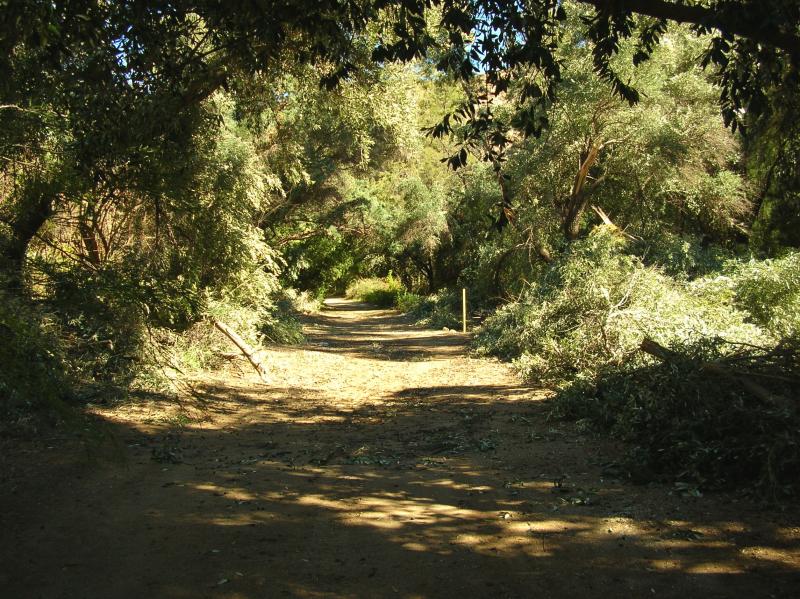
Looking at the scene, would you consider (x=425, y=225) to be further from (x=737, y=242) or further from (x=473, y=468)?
(x=473, y=468)

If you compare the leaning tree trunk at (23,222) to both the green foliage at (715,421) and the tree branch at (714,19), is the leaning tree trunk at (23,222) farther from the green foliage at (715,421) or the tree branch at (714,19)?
the green foliage at (715,421)

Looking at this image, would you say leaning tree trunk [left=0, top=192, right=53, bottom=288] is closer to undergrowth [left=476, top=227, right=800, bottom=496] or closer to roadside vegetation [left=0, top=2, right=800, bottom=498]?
roadside vegetation [left=0, top=2, right=800, bottom=498]

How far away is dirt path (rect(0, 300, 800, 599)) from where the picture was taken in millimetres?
3932

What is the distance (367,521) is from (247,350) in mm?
8015

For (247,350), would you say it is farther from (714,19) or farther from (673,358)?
(714,19)

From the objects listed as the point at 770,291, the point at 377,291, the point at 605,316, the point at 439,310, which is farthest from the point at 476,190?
the point at 377,291

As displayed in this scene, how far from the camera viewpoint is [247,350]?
1256cm

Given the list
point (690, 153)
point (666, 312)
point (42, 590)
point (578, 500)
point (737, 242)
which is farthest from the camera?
point (737, 242)

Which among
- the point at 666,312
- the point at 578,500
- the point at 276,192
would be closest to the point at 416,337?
the point at 276,192

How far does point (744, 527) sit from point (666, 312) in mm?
6024

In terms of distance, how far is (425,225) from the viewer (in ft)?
96.1

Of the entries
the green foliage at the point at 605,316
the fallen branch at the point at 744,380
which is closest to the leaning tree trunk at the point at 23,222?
the fallen branch at the point at 744,380

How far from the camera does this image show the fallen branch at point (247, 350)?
11883 millimetres

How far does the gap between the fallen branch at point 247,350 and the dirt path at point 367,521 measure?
10.2 ft
